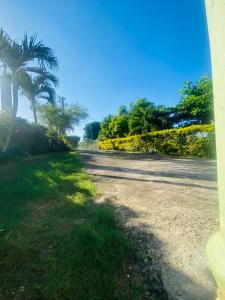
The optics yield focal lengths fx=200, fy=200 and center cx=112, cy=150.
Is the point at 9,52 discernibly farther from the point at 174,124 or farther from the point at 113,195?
the point at 174,124

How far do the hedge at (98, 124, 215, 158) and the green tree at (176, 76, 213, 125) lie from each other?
54.8 ft

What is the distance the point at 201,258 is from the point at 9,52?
9345 millimetres

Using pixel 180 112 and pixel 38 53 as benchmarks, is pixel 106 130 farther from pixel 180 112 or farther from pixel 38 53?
pixel 38 53

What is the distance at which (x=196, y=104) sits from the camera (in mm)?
30828

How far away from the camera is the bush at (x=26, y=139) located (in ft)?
31.4

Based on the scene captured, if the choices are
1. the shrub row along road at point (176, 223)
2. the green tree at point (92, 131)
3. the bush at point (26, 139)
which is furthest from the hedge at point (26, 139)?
the green tree at point (92, 131)

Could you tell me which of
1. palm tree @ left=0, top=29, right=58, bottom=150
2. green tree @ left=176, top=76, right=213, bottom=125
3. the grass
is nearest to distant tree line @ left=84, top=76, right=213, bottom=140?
green tree @ left=176, top=76, right=213, bottom=125

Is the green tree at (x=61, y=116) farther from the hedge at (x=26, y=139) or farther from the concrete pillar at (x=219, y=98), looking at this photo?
the concrete pillar at (x=219, y=98)

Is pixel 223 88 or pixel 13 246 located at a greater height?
pixel 223 88

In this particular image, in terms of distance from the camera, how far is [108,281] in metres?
1.78

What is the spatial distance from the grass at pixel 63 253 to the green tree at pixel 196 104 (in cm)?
2943

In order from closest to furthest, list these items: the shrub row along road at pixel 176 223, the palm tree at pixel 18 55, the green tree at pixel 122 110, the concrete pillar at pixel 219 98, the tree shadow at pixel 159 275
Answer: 1. the concrete pillar at pixel 219 98
2. the tree shadow at pixel 159 275
3. the shrub row along road at pixel 176 223
4. the palm tree at pixel 18 55
5. the green tree at pixel 122 110

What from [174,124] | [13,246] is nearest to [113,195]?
[13,246]

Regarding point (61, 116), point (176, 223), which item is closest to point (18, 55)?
point (176, 223)
